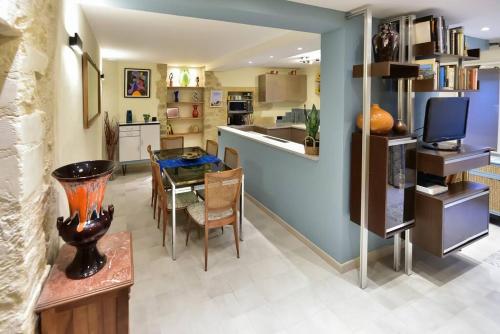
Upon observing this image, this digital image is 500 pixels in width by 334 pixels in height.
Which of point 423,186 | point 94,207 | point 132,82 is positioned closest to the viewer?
point 94,207

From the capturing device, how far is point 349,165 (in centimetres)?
260

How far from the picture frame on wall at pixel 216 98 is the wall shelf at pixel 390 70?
5336mm

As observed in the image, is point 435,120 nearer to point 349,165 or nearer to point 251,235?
point 349,165


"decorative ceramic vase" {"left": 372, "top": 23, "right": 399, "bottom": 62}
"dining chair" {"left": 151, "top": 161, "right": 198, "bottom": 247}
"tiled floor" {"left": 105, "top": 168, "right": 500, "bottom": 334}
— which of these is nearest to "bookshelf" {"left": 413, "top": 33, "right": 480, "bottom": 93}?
"decorative ceramic vase" {"left": 372, "top": 23, "right": 399, "bottom": 62}

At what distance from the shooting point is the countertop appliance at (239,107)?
7.60m

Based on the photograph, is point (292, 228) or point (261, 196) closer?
point (292, 228)

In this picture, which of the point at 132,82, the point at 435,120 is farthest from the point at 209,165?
the point at 132,82

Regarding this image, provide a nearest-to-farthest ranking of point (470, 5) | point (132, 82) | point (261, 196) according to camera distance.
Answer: point (470, 5) → point (261, 196) → point (132, 82)

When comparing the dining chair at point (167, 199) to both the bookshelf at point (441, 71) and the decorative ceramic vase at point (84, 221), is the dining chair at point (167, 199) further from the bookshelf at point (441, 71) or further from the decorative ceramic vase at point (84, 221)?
the bookshelf at point (441, 71)

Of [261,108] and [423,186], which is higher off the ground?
[261,108]

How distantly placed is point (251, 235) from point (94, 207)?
7.58 ft

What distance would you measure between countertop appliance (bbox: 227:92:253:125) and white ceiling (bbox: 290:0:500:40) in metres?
5.30

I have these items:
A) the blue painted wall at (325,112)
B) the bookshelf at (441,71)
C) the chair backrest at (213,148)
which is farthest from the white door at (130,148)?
the bookshelf at (441,71)

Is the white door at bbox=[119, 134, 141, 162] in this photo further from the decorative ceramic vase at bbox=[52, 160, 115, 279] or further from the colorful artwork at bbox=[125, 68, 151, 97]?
the decorative ceramic vase at bbox=[52, 160, 115, 279]
